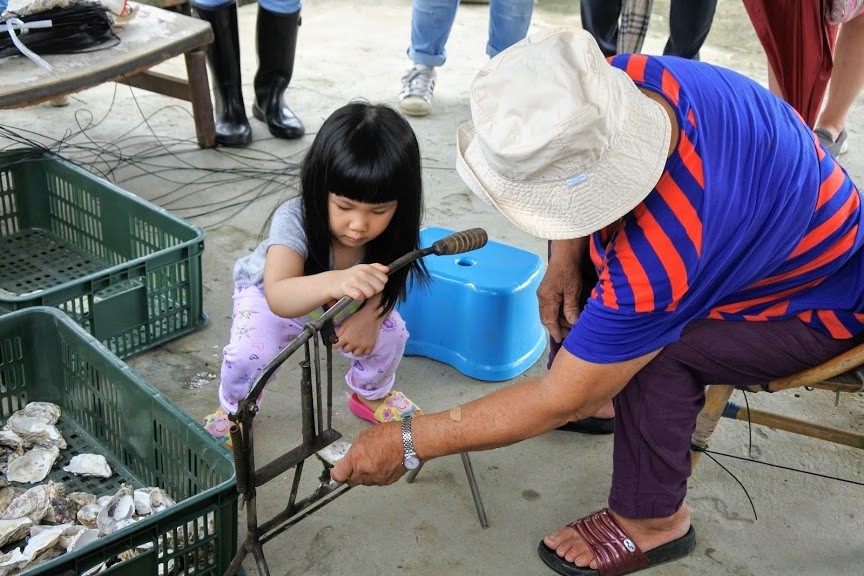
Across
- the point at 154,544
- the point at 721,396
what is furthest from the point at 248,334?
the point at 721,396

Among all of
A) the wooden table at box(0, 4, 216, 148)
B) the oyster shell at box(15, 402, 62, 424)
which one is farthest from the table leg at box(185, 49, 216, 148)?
the oyster shell at box(15, 402, 62, 424)

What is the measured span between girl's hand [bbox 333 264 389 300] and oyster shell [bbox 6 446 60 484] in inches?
30.4

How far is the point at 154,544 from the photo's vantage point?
1488mm

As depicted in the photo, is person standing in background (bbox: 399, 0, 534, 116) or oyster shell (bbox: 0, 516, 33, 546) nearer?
oyster shell (bbox: 0, 516, 33, 546)

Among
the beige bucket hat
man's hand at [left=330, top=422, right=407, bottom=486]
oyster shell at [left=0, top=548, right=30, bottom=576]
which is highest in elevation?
the beige bucket hat

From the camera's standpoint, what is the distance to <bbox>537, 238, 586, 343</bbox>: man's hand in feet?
6.31

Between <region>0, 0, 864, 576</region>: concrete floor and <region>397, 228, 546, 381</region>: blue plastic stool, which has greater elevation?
<region>397, 228, 546, 381</region>: blue plastic stool

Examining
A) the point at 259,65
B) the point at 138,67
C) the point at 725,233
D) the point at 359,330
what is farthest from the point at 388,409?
the point at 259,65

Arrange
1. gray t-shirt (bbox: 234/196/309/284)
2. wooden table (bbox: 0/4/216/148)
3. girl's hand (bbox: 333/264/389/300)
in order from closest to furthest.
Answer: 1. girl's hand (bbox: 333/264/389/300)
2. gray t-shirt (bbox: 234/196/309/284)
3. wooden table (bbox: 0/4/216/148)

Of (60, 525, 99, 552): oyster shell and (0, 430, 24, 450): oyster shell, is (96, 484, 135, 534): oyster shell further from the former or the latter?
(0, 430, 24, 450): oyster shell

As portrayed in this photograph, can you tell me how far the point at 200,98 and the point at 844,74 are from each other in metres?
2.41

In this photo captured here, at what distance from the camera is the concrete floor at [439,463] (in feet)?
6.13

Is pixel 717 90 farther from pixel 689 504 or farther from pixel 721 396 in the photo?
pixel 689 504

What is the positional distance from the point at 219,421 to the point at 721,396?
3.56 feet
